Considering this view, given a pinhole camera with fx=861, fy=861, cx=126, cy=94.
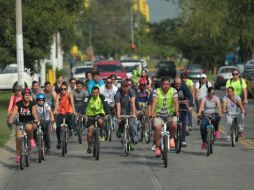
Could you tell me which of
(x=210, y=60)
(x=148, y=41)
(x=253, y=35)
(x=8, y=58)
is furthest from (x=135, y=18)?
(x=8, y=58)

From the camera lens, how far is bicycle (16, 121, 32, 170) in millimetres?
16109

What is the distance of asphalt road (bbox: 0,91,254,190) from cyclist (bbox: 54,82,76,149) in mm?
645

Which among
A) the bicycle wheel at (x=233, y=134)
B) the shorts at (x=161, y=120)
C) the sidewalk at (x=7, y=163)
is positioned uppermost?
the shorts at (x=161, y=120)

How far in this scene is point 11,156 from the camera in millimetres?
18969

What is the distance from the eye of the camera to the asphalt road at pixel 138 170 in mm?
13594

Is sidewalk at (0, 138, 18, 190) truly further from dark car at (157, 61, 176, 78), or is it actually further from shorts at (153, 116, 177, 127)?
dark car at (157, 61, 176, 78)

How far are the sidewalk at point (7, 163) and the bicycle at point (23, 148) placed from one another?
0.22 meters

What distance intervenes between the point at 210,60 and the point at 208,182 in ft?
241

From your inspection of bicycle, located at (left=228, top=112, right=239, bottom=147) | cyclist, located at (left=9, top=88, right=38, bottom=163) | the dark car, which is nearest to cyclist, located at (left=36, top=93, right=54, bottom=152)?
cyclist, located at (left=9, top=88, right=38, bottom=163)

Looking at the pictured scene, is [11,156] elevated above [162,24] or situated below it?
below

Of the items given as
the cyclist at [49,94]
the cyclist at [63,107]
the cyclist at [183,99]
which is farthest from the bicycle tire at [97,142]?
the cyclist at [49,94]

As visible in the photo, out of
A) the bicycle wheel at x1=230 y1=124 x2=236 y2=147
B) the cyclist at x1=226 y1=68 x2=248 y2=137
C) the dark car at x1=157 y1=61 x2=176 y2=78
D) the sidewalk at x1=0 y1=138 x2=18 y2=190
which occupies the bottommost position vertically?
the sidewalk at x1=0 y1=138 x2=18 y2=190

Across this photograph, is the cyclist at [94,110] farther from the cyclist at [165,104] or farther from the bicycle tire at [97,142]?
the cyclist at [165,104]

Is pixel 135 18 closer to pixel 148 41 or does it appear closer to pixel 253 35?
pixel 148 41
